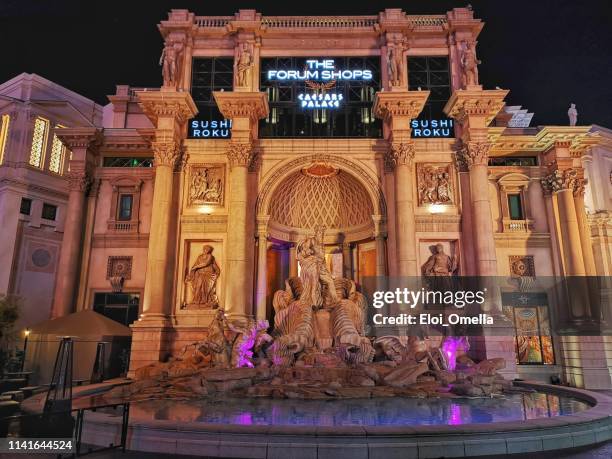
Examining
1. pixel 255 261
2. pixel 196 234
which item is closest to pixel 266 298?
pixel 255 261

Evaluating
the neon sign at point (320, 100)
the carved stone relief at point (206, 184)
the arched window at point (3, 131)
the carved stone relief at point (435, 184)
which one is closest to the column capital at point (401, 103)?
the carved stone relief at point (435, 184)

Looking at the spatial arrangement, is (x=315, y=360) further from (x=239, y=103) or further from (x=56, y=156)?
(x=56, y=156)

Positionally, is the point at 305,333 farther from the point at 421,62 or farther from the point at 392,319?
the point at 421,62

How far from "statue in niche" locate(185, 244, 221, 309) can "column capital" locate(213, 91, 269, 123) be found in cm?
688

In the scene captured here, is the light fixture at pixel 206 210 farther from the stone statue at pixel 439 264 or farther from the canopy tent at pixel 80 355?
the stone statue at pixel 439 264

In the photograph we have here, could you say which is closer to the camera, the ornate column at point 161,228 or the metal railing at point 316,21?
the ornate column at point 161,228

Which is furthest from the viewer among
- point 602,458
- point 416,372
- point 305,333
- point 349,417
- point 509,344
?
point 509,344

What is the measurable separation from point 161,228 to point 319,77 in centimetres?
1192

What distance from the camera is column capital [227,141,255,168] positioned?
21.6 meters

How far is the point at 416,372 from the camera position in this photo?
1455cm

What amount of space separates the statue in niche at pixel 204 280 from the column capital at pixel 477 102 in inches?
566

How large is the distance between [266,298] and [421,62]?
15610 millimetres

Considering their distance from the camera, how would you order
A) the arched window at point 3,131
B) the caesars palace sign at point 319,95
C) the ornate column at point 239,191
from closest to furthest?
the ornate column at point 239,191
the caesars palace sign at point 319,95
the arched window at point 3,131

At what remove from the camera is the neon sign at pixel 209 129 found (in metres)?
23.4
